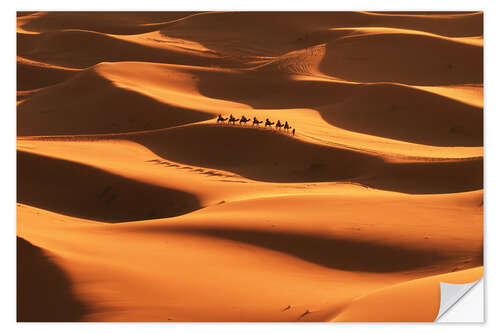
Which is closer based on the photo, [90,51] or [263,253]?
[263,253]

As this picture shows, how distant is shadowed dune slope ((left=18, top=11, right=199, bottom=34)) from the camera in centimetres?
1838

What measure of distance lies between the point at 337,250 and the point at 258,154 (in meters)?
4.10

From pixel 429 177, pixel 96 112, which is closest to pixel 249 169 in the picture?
pixel 429 177

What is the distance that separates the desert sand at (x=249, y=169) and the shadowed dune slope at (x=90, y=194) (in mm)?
21

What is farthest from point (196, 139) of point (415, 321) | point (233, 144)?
point (415, 321)

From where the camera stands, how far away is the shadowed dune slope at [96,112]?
1156 cm

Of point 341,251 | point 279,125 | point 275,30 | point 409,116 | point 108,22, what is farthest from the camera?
point 108,22

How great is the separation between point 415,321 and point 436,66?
402 inches

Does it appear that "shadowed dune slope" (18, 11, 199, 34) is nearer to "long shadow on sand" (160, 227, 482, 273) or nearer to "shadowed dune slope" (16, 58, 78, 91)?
"shadowed dune slope" (16, 58, 78, 91)

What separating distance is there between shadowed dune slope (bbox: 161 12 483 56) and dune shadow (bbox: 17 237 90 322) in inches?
426

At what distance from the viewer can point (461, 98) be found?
38.9 ft

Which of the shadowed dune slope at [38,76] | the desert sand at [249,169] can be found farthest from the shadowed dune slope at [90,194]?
the shadowed dune slope at [38,76]

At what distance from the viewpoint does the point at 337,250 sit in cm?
551

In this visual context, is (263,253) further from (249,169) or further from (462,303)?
(249,169)
